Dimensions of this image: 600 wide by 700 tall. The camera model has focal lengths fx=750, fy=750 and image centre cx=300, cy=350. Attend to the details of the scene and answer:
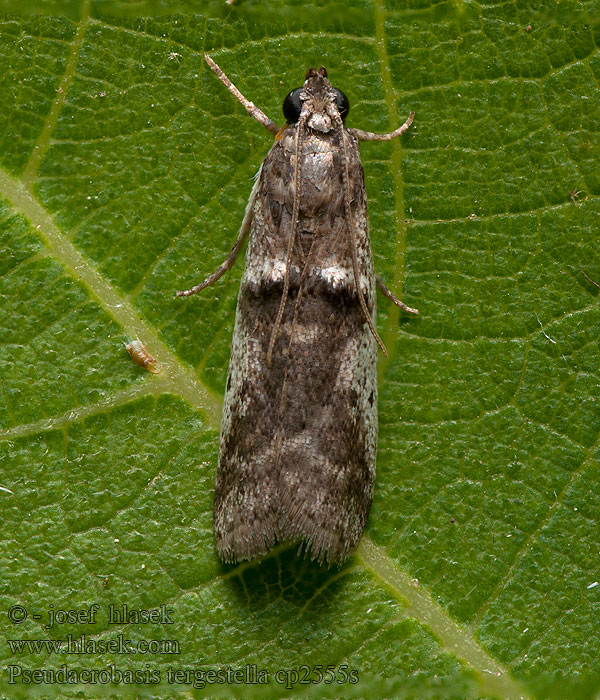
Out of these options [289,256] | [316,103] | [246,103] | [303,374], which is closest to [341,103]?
[316,103]

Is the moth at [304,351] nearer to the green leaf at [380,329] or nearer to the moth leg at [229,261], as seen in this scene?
the moth leg at [229,261]

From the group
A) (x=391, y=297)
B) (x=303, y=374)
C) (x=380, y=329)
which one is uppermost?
(x=391, y=297)

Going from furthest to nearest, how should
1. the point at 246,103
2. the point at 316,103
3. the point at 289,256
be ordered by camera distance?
1. the point at 246,103
2. the point at 316,103
3. the point at 289,256

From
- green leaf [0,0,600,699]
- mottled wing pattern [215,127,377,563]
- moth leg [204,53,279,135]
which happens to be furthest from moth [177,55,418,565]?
green leaf [0,0,600,699]

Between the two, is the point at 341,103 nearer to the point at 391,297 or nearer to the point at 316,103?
the point at 316,103

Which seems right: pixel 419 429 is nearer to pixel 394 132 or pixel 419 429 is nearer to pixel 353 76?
pixel 394 132

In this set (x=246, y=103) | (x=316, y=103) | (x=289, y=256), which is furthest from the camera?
(x=246, y=103)

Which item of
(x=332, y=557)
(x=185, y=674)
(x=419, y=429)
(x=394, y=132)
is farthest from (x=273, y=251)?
(x=185, y=674)
